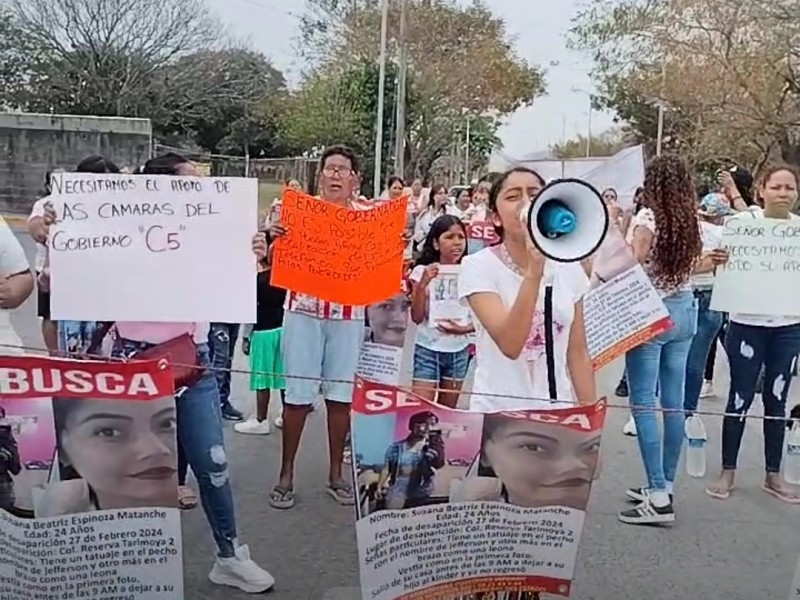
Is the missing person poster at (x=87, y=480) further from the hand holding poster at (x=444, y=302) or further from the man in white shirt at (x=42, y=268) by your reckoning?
the hand holding poster at (x=444, y=302)

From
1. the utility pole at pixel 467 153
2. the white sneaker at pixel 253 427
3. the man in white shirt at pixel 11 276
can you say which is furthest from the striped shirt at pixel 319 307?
the utility pole at pixel 467 153

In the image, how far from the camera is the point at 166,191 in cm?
360

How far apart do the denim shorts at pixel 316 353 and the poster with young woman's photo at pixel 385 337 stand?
0.44 metres

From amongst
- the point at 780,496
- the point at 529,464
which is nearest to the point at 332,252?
the point at 529,464

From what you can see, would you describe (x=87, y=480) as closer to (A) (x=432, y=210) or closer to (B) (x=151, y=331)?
(B) (x=151, y=331)

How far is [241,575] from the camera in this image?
12.9 feet

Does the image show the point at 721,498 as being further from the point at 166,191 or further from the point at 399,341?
the point at 166,191

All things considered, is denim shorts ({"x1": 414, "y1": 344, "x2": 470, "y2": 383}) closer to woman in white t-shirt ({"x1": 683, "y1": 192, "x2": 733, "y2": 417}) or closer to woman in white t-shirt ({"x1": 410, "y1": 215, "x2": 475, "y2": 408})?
woman in white t-shirt ({"x1": 410, "y1": 215, "x2": 475, "y2": 408})

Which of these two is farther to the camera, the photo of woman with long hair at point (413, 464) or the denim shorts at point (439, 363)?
the denim shorts at point (439, 363)

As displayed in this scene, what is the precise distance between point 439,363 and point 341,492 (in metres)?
0.88

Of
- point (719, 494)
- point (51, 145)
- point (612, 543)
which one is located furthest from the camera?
point (51, 145)

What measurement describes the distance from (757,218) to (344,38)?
83.4ft

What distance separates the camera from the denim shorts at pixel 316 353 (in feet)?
16.3

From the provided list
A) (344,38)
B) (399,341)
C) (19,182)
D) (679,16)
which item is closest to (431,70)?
(344,38)
